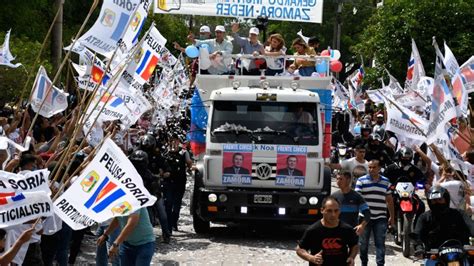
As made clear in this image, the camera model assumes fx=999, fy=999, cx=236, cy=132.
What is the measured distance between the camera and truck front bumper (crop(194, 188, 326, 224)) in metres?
15.6

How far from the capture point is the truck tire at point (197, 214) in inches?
627

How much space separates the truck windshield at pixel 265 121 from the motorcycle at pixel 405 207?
1.52 metres

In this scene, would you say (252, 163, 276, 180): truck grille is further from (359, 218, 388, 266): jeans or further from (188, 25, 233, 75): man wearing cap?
(359, 218, 388, 266): jeans

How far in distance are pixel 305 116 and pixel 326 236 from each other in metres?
7.13

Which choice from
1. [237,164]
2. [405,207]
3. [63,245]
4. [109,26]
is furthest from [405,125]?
[63,245]

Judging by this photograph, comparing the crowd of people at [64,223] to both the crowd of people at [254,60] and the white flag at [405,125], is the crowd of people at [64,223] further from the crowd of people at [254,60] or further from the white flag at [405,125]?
the white flag at [405,125]

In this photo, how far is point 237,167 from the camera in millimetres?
15641

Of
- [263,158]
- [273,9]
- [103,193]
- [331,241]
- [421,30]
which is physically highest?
[421,30]

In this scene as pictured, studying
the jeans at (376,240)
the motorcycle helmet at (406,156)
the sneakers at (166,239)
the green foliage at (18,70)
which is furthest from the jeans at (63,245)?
the green foliage at (18,70)

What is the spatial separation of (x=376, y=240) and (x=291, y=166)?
120 inches

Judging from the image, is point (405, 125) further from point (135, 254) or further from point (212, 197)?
point (135, 254)

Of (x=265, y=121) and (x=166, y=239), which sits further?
(x=265, y=121)

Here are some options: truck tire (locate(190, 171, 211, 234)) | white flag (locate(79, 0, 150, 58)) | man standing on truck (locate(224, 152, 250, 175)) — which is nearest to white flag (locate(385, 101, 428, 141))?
man standing on truck (locate(224, 152, 250, 175))

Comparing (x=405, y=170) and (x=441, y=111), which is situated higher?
(x=441, y=111)
